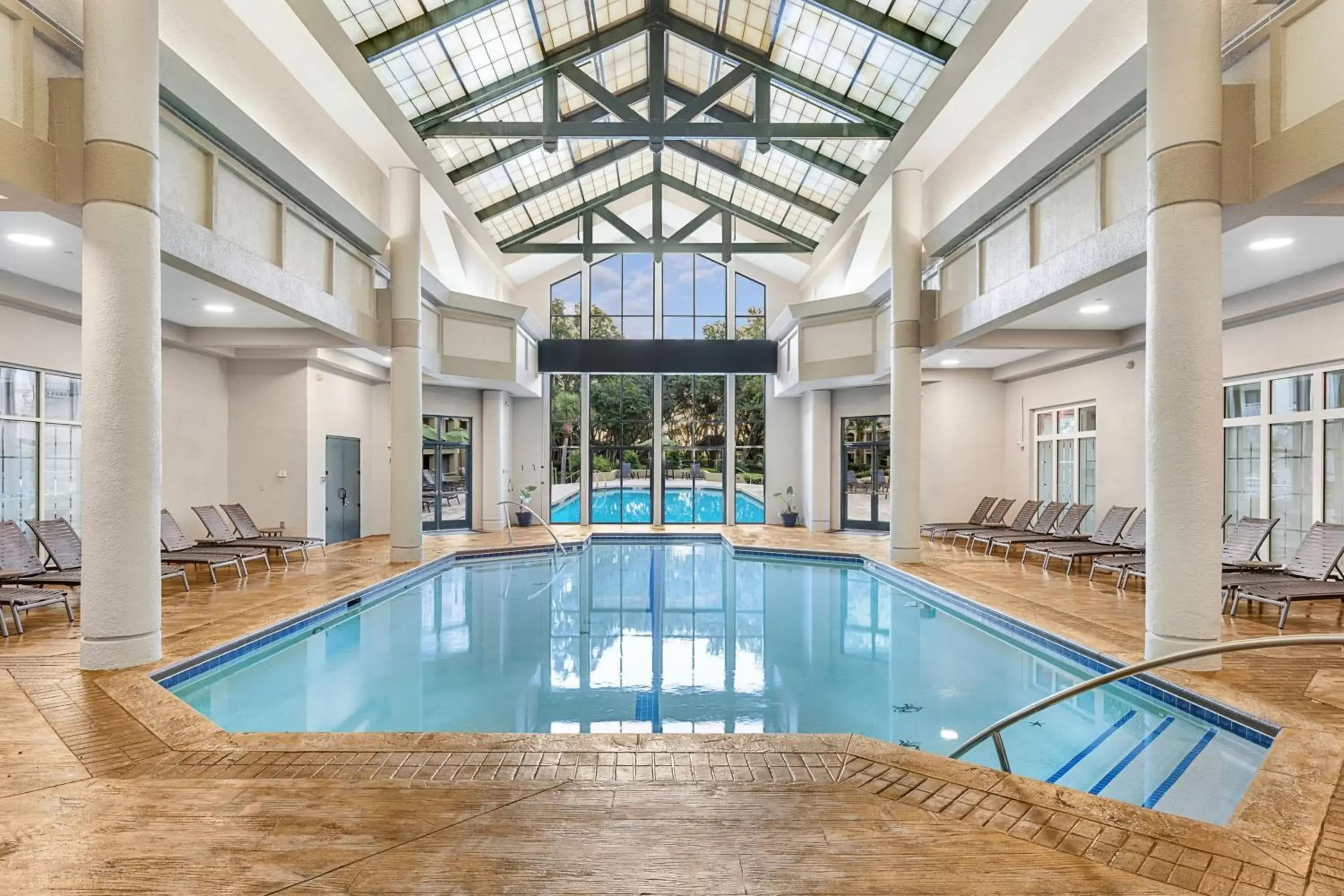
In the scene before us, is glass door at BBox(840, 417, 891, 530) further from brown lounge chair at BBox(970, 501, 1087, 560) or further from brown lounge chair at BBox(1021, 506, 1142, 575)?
brown lounge chair at BBox(1021, 506, 1142, 575)

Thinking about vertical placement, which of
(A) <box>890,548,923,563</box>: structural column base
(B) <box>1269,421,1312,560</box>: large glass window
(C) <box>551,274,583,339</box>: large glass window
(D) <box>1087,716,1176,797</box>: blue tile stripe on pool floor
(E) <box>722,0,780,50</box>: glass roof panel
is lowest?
(D) <box>1087,716,1176,797</box>: blue tile stripe on pool floor

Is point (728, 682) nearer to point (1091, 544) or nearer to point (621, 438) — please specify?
point (1091, 544)

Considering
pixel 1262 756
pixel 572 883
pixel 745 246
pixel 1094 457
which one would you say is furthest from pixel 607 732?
pixel 745 246

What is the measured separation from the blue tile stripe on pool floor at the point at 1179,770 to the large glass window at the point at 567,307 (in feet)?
54.5

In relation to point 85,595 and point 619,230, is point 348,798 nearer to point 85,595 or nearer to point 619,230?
point 85,595

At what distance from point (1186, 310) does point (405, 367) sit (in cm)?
986

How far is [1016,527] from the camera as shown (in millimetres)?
13016

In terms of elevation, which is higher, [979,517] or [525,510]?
[979,517]

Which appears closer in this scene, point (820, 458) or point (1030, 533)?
point (1030, 533)

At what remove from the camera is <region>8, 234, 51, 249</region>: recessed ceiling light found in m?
6.49

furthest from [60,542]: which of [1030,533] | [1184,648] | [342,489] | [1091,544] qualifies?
[1030,533]

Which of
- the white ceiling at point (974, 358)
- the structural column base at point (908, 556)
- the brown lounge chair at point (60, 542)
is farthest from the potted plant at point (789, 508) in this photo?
the brown lounge chair at point (60, 542)

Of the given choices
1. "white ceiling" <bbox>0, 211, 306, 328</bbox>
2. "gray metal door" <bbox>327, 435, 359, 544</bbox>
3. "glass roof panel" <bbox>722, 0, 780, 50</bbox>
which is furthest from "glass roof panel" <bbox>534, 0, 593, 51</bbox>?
"gray metal door" <bbox>327, 435, 359, 544</bbox>

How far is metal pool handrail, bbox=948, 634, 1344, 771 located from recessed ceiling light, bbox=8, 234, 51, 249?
8378 mm
